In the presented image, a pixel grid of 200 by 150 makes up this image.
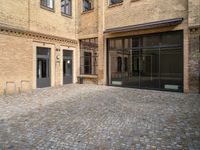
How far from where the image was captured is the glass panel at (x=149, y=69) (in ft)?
39.2

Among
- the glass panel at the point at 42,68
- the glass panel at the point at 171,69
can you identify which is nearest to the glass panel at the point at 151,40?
the glass panel at the point at 171,69

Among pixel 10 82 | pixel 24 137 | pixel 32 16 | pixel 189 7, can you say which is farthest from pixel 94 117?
pixel 32 16

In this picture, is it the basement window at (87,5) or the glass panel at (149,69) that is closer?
the glass panel at (149,69)

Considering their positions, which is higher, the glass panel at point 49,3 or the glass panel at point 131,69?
the glass panel at point 49,3

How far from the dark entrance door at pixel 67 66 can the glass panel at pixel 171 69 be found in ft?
24.6

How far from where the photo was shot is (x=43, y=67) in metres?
13.4

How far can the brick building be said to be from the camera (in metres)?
10.7

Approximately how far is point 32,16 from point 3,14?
202 cm

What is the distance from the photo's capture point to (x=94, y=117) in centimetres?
603

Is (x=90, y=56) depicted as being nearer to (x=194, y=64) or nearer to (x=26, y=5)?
(x=26, y=5)

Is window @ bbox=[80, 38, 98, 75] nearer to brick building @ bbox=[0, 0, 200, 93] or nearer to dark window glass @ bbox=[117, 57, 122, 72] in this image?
brick building @ bbox=[0, 0, 200, 93]

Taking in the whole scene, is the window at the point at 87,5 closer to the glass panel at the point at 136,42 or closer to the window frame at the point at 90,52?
the window frame at the point at 90,52

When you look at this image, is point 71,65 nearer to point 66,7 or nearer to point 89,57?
→ point 89,57

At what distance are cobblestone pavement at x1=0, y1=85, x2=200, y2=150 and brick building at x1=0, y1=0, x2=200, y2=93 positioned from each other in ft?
13.5
